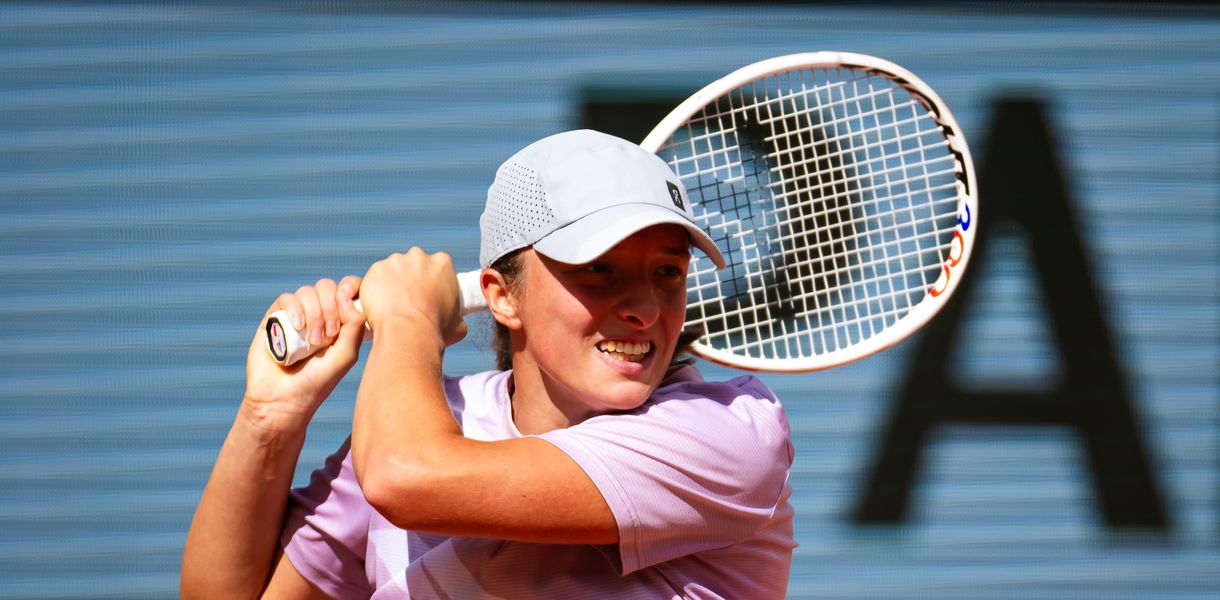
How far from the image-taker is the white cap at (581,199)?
150cm

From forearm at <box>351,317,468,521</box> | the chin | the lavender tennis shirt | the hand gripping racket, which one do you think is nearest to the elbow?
forearm at <box>351,317,468,521</box>

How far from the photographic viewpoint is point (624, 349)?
1.55m

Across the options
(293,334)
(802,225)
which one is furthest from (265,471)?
(802,225)

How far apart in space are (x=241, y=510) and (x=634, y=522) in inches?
22.8

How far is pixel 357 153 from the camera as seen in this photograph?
412 centimetres

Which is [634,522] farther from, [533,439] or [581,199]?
[581,199]

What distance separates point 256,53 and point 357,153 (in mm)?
462

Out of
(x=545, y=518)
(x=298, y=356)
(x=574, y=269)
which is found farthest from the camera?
(x=298, y=356)

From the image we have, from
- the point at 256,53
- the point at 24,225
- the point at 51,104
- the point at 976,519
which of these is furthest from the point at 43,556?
the point at 976,519

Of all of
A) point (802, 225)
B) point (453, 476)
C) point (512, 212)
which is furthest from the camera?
point (802, 225)

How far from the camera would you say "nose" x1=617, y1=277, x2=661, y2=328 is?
1.53 metres

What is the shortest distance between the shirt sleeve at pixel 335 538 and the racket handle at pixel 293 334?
0.44 feet

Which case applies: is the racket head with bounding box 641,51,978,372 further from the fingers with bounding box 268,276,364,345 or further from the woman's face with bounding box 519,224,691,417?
the fingers with bounding box 268,276,364,345

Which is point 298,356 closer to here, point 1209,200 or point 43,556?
point 43,556
